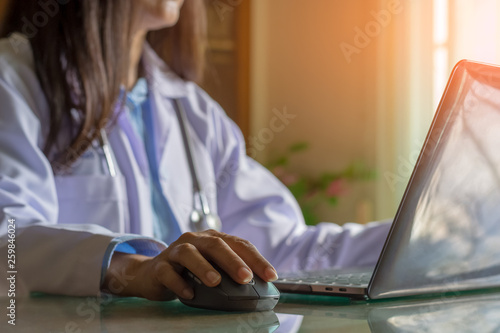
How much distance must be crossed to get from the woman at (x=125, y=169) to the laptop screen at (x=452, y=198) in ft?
0.38

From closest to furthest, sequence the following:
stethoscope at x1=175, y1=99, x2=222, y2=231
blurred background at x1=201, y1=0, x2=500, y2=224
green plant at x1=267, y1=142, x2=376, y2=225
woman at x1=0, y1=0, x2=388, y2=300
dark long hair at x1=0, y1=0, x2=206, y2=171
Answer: woman at x1=0, y1=0, x2=388, y2=300 < dark long hair at x1=0, y1=0, x2=206, y2=171 < stethoscope at x1=175, y1=99, x2=222, y2=231 < blurred background at x1=201, y1=0, x2=500, y2=224 < green plant at x1=267, y1=142, x2=376, y2=225

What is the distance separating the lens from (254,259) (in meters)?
0.52

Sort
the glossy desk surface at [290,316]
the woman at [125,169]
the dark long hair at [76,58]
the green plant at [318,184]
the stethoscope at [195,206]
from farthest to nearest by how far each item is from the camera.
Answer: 1. the green plant at [318,184]
2. the stethoscope at [195,206]
3. the dark long hair at [76,58]
4. the woman at [125,169]
5. the glossy desk surface at [290,316]

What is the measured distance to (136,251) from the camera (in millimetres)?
686

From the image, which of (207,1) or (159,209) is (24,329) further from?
(207,1)

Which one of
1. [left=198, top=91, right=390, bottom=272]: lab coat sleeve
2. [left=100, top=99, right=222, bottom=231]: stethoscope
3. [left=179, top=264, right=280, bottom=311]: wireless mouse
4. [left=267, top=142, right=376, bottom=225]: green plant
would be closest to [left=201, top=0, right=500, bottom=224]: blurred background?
[left=267, top=142, right=376, bottom=225]: green plant

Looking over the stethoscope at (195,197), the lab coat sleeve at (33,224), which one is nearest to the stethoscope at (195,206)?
the stethoscope at (195,197)

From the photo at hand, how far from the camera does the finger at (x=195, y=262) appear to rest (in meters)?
0.50

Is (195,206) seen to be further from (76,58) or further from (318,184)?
(318,184)

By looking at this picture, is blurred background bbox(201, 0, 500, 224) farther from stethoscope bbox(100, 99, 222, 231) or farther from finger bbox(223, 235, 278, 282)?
finger bbox(223, 235, 278, 282)

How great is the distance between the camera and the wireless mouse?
490 mm

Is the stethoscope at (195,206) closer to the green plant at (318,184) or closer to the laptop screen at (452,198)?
the laptop screen at (452,198)

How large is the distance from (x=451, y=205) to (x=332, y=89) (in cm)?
230

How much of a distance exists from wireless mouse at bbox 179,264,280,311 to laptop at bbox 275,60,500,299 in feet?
Answer: 0.25
